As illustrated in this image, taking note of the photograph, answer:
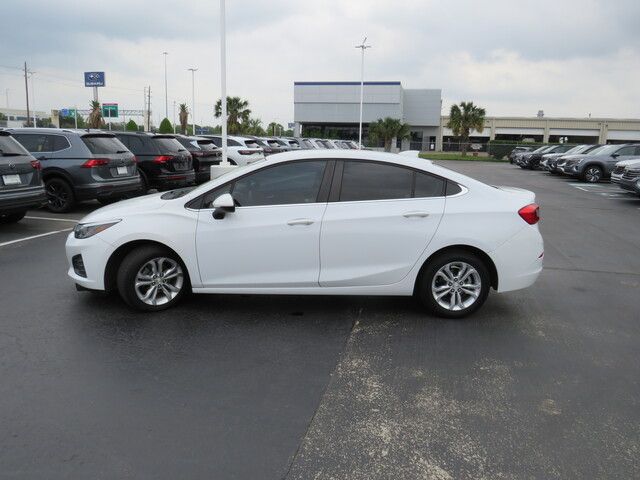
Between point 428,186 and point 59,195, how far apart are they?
29.3ft

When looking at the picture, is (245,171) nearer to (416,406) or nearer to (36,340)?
(36,340)

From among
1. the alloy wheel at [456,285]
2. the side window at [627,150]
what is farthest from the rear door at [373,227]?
the side window at [627,150]

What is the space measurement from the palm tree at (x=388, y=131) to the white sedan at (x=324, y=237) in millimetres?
58747

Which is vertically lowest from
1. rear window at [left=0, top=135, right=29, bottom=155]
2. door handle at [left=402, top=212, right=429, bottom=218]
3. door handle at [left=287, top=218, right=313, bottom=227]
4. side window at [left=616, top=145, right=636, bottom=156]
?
door handle at [left=287, top=218, right=313, bottom=227]

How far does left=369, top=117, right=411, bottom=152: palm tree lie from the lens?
205 ft

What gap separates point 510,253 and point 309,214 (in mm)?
1942

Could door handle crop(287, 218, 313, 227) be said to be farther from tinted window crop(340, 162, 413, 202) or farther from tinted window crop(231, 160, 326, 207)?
tinted window crop(340, 162, 413, 202)

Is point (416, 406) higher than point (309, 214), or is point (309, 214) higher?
point (309, 214)

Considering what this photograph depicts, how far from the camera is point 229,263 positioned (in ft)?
16.5

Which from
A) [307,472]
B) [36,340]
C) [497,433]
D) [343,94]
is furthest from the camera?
Answer: [343,94]

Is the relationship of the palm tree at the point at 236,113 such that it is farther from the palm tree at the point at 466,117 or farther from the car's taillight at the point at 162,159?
the car's taillight at the point at 162,159

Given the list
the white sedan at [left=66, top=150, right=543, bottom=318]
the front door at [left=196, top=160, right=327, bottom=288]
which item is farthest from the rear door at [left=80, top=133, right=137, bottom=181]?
the front door at [left=196, top=160, right=327, bottom=288]

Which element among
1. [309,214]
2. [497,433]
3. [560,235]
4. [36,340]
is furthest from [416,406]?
[560,235]

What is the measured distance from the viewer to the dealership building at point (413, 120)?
7106cm
